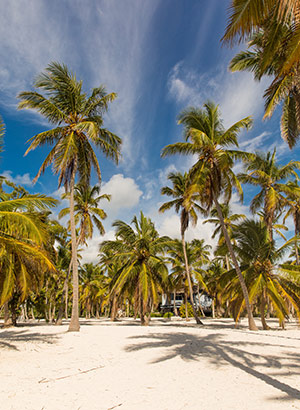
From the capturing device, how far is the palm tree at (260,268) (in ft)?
43.4

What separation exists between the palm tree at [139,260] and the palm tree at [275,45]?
11.9 metres

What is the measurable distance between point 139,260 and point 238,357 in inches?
520

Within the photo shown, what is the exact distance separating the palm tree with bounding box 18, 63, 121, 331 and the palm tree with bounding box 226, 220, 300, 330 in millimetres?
9093

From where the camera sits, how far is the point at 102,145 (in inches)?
594

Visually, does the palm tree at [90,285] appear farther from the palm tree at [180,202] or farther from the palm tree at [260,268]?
the palm tree at [260,268]

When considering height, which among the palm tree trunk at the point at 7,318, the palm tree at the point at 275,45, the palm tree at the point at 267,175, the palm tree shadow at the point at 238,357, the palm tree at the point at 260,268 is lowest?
the palm tree shadow at the point at 238,357

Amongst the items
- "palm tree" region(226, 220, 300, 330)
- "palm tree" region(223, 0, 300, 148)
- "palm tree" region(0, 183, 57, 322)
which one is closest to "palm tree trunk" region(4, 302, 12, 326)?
"palm tree" region(0, 183, 57, 322)

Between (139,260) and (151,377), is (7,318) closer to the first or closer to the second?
(139,260)

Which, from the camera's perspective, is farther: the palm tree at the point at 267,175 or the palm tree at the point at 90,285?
the palm tree at the point at 90,285

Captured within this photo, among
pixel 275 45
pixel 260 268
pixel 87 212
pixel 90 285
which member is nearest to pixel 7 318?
pixel 87 212

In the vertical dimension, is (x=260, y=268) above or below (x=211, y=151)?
below

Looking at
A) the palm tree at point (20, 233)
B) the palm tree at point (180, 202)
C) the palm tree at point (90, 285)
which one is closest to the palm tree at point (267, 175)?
the palm tree at point (180, 202)

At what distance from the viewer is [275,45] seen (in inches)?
256

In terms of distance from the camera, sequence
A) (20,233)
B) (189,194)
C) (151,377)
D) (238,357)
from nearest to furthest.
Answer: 1. (151,377)
2. (238,357)
3. (20,233)
4. (189,194)
